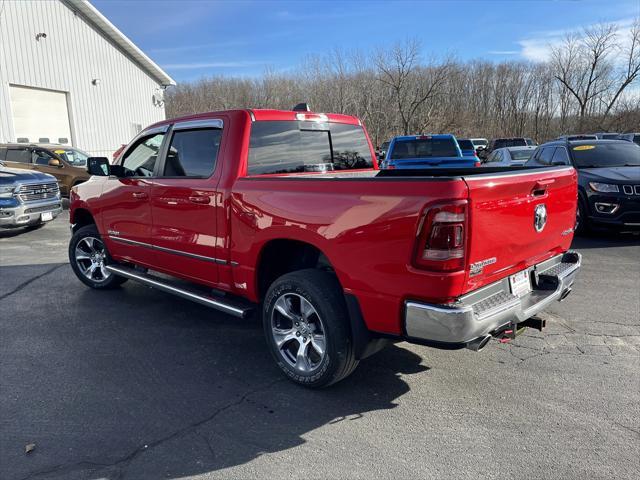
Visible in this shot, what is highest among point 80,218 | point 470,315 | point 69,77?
point 69,77

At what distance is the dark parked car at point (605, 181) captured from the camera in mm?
7953

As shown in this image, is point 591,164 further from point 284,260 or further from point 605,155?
point 284,260

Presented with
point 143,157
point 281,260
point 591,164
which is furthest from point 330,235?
Answer: point 591,164

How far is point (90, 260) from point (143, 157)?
6.01ft

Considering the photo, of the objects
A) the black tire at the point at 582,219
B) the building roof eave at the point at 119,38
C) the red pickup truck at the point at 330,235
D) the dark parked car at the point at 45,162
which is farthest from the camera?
the building roof eave at the point at 119,38

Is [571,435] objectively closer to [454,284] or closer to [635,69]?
[454,284]

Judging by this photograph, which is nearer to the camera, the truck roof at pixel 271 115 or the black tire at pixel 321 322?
the black tire at pixel 321 322

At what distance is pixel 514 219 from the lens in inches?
118

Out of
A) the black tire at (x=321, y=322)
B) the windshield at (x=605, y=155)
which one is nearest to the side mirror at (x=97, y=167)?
the black tire at (x=321, y=322)

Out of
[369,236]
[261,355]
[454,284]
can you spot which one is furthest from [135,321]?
[454,284]

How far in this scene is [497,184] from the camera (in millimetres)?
2797

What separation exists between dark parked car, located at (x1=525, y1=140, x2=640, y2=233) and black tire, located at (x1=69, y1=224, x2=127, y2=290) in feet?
25.1

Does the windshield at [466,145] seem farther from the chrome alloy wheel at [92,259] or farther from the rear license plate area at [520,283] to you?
the rear license plate area at [520,283]

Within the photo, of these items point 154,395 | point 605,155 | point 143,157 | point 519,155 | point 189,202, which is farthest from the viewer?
point 519,155
